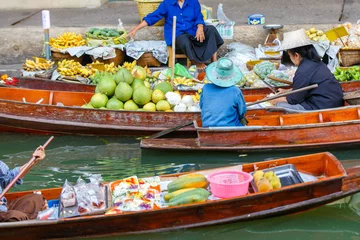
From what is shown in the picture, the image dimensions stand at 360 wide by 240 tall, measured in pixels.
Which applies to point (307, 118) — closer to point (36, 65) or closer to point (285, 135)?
point (285, 135)

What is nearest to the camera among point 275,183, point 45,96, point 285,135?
point 275,183

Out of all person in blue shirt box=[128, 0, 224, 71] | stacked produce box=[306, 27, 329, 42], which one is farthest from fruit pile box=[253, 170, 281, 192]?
stacked produce box=[306, 27, 329, 42]

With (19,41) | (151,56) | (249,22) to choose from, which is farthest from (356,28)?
(19,41)

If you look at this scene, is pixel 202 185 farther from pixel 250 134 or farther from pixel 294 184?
pixel 250 134

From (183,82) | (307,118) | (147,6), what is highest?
(147,6)

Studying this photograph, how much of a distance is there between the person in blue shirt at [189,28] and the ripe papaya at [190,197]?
175 inches

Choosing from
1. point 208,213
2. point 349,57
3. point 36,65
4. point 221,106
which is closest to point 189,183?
point 208,213

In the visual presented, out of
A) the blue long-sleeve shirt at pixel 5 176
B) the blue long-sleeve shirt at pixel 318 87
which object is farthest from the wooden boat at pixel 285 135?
the blue long-sleeve shirt at pixel 5 176

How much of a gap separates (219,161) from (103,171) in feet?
4.26

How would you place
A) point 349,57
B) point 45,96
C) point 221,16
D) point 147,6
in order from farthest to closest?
point 221,16, point 147,6, point 349,57, point 45,96

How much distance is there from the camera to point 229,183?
5461mm

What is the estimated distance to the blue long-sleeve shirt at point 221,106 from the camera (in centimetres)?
685

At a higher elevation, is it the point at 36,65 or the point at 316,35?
the point at 316,35

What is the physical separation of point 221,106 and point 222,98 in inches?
3.5
